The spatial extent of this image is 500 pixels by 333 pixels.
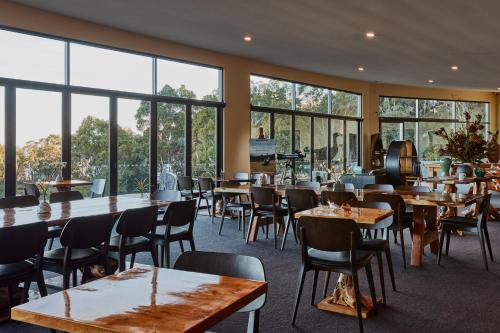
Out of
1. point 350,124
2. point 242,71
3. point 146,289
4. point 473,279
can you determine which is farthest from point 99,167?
point 350,124

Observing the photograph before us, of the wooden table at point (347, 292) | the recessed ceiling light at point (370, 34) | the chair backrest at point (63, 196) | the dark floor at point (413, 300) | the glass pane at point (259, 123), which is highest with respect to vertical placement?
the recessed ceiling light at point (370, 34)

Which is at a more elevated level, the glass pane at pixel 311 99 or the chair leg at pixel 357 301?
the glass pane at pixel 311 99

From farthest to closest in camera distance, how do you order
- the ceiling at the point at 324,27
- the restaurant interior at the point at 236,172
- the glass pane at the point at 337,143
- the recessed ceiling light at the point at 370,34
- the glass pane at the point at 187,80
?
1. the glass pane at the point at 337,143
2. the glass pane at the point at 187,80
3. the recessed ceiling light at the point at 370,34
4. the ceiling at the point at 324,27
5. the restaurant interior at the point at 236,172

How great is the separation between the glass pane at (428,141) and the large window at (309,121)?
2.48 metres

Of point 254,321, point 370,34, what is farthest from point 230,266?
point 370,34

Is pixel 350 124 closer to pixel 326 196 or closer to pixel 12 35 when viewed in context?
pixel 326 196

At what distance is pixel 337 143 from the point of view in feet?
44.2

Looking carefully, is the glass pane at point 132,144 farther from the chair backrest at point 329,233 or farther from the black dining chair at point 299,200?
the chair backrest at point 329,233

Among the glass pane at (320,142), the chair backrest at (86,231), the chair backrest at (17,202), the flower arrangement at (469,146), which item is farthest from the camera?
the glass pane at (320,142)

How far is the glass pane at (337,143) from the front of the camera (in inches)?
525

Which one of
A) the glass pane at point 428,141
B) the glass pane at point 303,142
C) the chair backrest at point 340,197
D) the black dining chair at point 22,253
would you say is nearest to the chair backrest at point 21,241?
the black dining chair at point 22,253

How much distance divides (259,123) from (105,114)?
13.0 ft

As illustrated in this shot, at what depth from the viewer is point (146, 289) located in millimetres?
1785

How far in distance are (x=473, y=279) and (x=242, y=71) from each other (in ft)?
22.8
